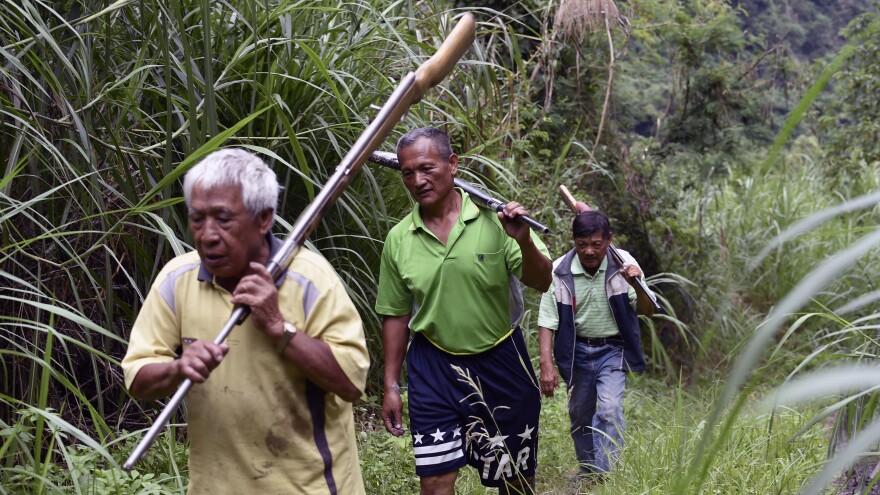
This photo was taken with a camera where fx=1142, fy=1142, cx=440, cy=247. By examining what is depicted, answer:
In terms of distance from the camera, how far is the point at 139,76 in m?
4.75

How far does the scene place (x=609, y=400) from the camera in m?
5.65

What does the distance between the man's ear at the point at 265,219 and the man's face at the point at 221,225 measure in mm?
25

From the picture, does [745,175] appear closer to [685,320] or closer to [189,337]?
[685,320]

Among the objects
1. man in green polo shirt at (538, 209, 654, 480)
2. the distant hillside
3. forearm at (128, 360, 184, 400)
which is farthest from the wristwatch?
the distant hillside

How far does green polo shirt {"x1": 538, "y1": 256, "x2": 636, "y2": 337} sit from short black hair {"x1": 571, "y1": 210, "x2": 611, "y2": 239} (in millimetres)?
197

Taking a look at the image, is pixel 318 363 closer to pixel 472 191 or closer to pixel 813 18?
pixel 472 191

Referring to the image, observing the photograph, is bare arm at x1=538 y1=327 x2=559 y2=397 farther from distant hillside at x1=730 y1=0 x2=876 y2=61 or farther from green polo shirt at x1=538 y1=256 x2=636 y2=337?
distant hillside at x1=730 y1=0 x2=876 y2=61

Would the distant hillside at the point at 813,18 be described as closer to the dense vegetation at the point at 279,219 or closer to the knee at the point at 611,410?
Answer: the dense vegetation at the point at 279,219

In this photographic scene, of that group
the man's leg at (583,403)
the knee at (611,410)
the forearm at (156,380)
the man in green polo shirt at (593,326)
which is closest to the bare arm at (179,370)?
the forearm at (156,380)

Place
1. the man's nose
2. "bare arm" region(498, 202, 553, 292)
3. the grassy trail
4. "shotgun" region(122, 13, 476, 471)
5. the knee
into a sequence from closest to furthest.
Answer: "shotgun" region(122, 13, 476, 471), the man's nose, "bare arm" region(498, 202, 553, 292), the grassy trail, the knee

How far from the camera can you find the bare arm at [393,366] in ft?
14.6

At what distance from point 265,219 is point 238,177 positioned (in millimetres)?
136

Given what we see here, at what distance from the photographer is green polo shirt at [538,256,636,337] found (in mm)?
5793

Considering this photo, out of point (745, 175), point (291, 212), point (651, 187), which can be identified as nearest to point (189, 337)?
point (291, 212)
